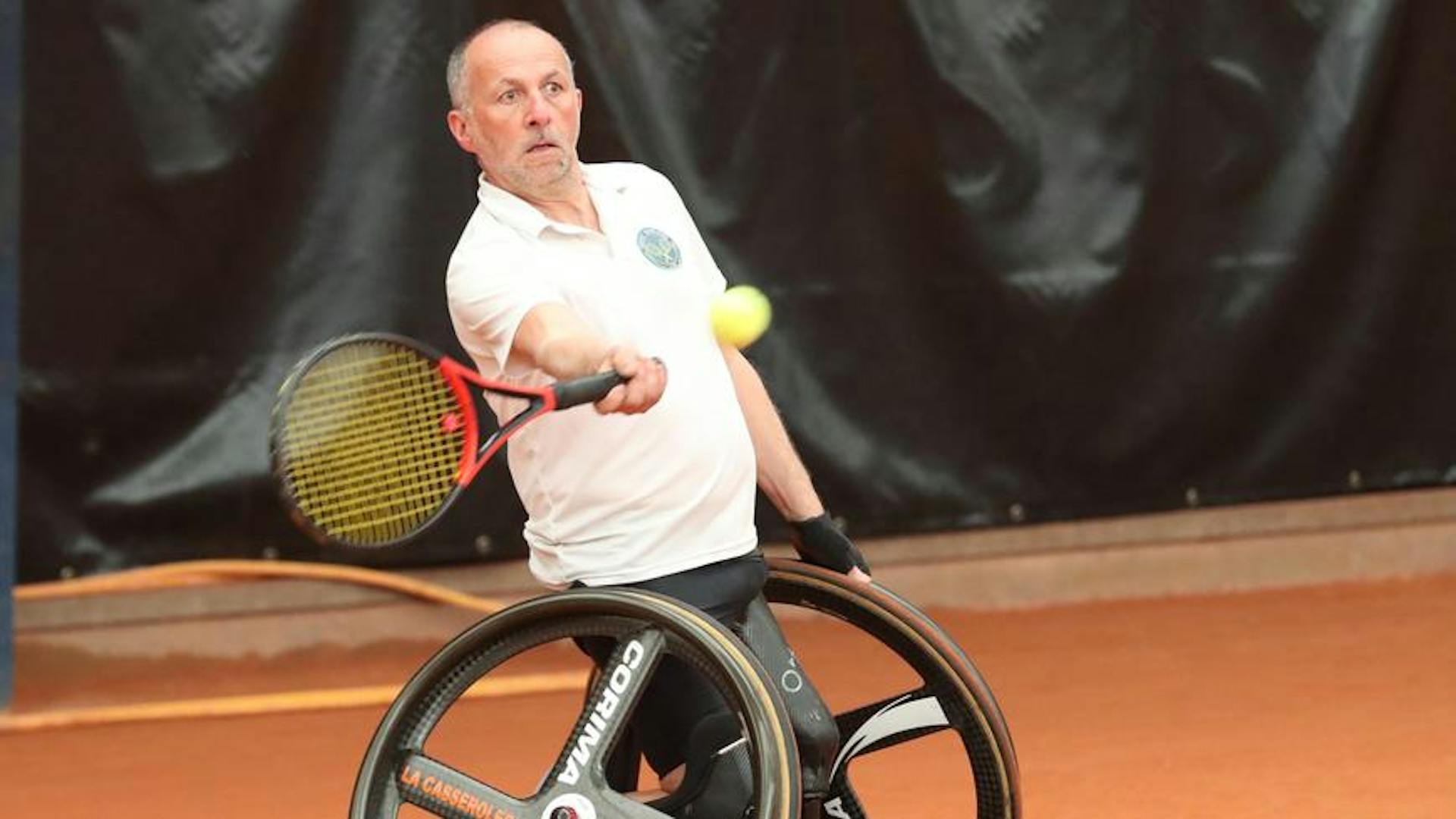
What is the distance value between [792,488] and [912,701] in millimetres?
336

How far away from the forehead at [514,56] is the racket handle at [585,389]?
0.51 m

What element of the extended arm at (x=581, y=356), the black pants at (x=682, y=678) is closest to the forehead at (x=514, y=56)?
the extended arm at (x=581, y=356)

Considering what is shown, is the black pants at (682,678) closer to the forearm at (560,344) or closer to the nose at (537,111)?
the forearm at (560,344)

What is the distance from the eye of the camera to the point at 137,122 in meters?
5.86

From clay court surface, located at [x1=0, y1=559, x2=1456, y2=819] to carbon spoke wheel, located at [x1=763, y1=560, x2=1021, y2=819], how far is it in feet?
3.20

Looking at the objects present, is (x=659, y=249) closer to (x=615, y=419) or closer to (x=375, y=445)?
(x=615, y=419)

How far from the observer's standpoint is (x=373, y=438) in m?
3.00

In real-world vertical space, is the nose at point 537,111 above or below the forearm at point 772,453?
above

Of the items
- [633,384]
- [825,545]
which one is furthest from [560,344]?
[825,545]

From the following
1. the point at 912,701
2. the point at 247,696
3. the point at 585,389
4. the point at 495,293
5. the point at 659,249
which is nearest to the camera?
the point at 585,389

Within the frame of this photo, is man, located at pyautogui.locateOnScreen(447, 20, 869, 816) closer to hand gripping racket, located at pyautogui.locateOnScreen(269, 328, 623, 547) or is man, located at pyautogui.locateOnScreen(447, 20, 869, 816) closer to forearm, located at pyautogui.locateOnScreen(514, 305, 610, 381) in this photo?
forearm, located at pyautogui.locateOnScreen(514, 305, 610, 381)

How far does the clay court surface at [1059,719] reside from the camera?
453cm

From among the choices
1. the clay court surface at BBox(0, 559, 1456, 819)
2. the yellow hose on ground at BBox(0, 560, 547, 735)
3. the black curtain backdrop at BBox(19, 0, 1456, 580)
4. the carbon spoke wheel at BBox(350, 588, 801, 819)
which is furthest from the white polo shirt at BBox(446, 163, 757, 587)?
the black curtain backdrop at BBox(19, 0, 1456, 580)

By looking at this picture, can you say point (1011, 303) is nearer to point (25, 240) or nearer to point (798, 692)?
point (25, 240)
